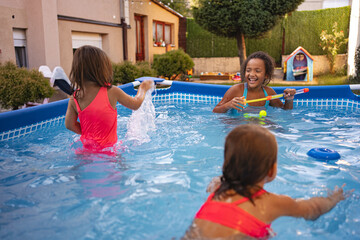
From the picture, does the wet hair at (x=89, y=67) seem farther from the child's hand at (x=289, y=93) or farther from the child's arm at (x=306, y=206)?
the child's hand at (x=289, y=93)

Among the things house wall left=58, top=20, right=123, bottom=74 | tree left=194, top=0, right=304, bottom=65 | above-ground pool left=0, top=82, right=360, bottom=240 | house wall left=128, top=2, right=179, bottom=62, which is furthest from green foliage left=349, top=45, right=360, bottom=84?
house wall left=128, top=2, right=179, bottom=62

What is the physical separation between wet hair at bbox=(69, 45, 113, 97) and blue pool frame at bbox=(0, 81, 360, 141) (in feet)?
4.80

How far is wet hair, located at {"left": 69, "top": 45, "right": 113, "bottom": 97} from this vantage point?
103 inches

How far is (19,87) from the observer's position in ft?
17.1

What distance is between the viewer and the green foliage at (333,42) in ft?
45.7

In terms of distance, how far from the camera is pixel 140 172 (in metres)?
2.73

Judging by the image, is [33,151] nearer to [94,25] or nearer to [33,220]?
[33,220]

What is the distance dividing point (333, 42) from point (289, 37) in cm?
225

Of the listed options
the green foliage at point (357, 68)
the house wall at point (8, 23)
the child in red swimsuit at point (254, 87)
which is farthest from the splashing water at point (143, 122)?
the green foliage at point (357, 68)

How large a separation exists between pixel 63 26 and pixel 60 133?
5.87 metres

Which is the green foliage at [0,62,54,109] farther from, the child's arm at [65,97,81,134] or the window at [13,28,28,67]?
the child's arm at [65,97,81,134]

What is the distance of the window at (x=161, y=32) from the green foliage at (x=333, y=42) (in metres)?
7.22

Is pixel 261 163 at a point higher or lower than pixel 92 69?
lower

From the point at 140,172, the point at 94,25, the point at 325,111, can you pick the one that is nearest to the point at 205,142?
the point at 140,172
